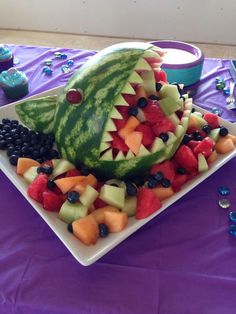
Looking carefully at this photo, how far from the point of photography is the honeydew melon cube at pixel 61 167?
0.88 metres

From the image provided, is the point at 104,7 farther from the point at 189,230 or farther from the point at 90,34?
the point at 189,230

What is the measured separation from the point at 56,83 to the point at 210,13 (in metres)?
2.33

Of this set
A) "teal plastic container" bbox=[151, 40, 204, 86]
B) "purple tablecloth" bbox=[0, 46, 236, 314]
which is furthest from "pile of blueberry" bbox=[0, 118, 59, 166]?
"teal plastic container" bbox=[151, 40, 204, 86]

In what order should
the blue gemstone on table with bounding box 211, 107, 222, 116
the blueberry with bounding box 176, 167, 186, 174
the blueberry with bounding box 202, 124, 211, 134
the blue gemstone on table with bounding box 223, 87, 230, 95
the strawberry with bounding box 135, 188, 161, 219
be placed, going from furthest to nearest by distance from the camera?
the blue gemstone on table with bounding box 223, 87, 230, 95, the blue gemstone on table with bounding box 211, 107, 222, 116, the blueberry with bounding box 202, 124, 211, 134, the blueberry with bounding box 176, 167, 186, 174, the strawberry with bounding box 135, 188, 161, 219

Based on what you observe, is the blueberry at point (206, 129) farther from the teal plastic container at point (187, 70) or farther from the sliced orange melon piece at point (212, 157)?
the teal plastic container at point (187, 70)

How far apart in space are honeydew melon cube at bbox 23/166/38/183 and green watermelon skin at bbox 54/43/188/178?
0.10 metres

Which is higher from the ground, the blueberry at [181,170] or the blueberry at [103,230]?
the blueberry at [181,170]

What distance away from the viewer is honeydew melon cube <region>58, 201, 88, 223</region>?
788 mm

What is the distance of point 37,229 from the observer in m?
0.86

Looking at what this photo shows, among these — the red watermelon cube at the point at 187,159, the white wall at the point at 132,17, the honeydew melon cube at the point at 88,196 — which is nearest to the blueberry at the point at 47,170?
the honeydew melon cube at the point at 88,196

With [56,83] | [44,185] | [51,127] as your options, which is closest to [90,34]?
[56,83]

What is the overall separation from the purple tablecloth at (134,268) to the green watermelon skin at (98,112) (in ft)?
0.50

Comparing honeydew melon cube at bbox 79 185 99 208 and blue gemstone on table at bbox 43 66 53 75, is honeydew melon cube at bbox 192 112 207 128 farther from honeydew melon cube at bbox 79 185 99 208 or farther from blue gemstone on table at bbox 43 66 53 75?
blue gemstone on table at bbox 43 66 53 75

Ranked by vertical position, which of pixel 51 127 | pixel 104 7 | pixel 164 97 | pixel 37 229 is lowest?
pixel 104 7
